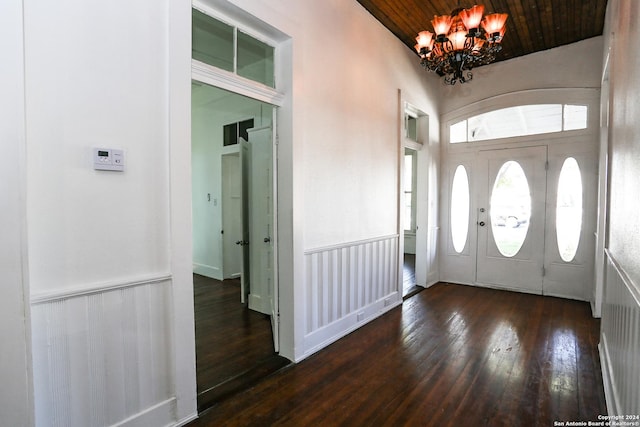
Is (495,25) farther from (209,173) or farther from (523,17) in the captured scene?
(209,173)

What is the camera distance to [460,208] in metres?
5.61

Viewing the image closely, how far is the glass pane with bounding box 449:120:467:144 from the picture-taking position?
553 centimetres

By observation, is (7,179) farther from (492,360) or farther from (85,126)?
(492,360)

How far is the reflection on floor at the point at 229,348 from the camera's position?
98.6 inches

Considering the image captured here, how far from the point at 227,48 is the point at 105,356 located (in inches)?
87.8

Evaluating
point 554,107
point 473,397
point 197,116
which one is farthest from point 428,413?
point 197,116

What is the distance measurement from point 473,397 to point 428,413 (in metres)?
0.43

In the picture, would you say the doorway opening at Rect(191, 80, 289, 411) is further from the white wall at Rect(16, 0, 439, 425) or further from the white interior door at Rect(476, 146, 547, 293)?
the white interior door at Rect(476, 146, 547, 293)

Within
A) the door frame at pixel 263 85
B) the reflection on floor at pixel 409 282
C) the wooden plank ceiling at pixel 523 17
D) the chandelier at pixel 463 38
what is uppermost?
the wooden plank ceiling at pixel 523 17

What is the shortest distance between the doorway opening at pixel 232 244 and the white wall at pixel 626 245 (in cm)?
231

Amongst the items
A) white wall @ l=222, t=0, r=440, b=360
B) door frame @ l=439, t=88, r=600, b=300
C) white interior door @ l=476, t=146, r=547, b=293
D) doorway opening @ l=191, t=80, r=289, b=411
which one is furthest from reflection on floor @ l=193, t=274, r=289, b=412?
white interior door @ l=476, t=146, r=547, b=293

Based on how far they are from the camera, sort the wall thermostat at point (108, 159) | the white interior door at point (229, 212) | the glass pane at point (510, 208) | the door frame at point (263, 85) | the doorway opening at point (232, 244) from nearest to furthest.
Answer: the wall thermostat at point (108, 159), the door frame at point (263, 85), the doorway opening at point (232, 244), the glass pane at point (510, 208), the white interior door at point (229, 212)

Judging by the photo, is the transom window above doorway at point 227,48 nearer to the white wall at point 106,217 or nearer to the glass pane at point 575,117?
the white wall at point 106,217

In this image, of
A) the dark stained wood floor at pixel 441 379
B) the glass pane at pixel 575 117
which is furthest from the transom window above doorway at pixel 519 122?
the dark stained wood floor at pixel 441 379
